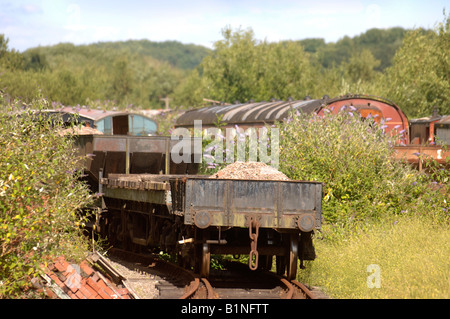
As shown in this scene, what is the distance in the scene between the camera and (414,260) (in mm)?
11398

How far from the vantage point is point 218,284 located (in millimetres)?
11766

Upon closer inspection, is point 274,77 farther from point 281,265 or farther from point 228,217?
point 228,217

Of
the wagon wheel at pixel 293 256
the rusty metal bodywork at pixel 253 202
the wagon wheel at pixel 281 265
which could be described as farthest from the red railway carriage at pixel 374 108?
the rusty metal bodywork at pixel 253 202

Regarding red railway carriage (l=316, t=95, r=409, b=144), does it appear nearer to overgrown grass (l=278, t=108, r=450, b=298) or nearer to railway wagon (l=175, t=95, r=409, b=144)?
railway wagon (l=175, t=95, r=409, b=144)

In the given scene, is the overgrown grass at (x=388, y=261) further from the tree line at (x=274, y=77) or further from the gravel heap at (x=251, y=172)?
the tree line at (x=274, y=77)

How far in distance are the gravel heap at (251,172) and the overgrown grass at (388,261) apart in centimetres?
194

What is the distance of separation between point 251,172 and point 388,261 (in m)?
3.07

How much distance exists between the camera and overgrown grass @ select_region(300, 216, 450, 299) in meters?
10.1

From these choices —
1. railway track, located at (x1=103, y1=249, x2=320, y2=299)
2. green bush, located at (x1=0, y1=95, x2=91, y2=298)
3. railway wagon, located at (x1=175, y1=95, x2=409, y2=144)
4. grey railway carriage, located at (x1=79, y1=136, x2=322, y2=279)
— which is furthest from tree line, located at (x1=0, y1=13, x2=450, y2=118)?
green bush, located at (x1=0, y1=95, x2=91, y2=298)

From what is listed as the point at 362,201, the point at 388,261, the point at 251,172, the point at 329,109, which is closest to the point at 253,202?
the point at 251,172

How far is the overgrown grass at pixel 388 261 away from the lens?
10.1m
